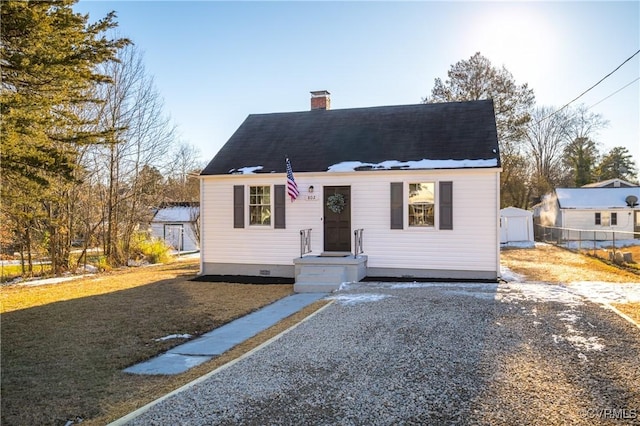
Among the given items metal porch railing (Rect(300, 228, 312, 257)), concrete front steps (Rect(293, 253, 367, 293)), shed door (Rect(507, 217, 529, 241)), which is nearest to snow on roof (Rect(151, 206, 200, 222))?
shed door (Rect(507, 217, 529, 241))

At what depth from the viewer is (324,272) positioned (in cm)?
1145

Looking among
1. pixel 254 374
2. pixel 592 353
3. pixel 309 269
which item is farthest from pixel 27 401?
pixel 309 269

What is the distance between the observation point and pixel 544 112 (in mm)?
44094

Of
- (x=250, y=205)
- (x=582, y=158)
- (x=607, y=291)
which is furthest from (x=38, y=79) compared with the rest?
(x=582, y=158)

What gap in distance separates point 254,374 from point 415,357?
177 cm

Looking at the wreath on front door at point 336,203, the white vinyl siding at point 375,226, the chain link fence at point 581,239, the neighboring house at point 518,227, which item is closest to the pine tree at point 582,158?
the chain link fence at point 581,239

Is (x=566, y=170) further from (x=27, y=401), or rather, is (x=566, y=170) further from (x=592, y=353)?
(x=27, y=401)

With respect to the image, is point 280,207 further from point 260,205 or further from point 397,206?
point 397,206

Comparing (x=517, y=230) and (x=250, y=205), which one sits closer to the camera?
(x=250, y=205)

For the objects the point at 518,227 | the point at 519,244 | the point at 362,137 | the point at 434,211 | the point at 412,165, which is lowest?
the point at 519,244

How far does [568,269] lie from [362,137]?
735cm

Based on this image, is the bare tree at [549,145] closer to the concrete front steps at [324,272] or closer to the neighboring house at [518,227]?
the neighboring house at [518,227]

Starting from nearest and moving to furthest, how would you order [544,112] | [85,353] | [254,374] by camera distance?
[254,374] → [85,353] → [544,112]

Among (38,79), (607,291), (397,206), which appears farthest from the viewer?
(397,206)
